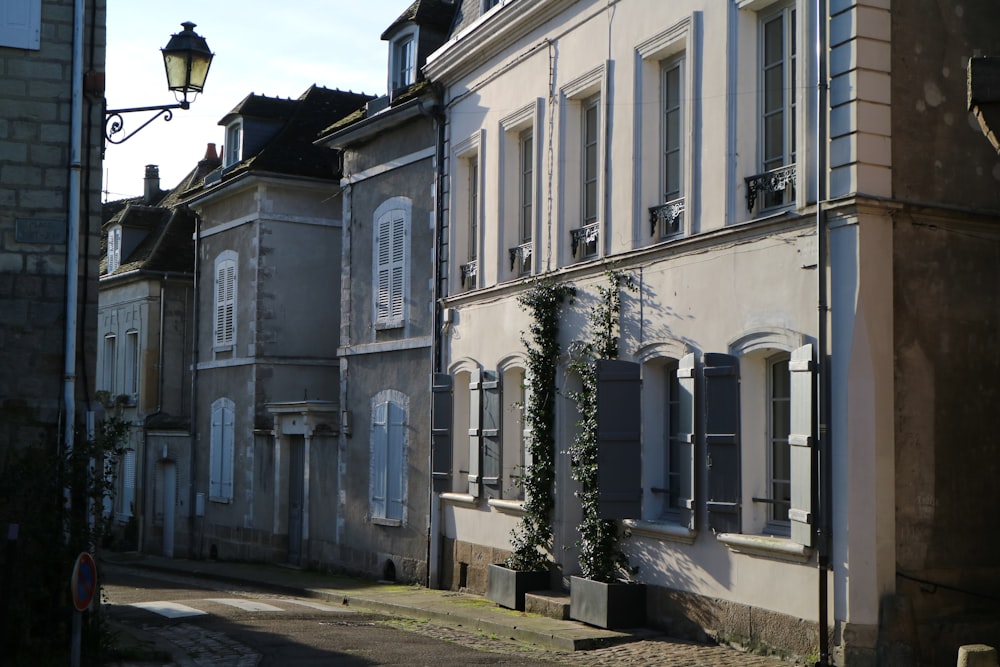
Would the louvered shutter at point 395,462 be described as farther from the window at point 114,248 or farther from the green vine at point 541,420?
the window at point 114,248

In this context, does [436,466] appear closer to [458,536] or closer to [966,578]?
[458,536]

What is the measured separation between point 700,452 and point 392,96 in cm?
1006

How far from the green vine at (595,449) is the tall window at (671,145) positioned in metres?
0.79

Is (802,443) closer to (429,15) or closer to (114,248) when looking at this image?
(429,15)

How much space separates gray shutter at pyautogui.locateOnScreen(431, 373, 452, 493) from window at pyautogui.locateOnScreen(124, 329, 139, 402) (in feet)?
49.5

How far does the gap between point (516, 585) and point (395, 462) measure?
16.3 ft

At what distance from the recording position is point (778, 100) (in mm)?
11727

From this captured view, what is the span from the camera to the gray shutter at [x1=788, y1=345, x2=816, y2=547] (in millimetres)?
10453

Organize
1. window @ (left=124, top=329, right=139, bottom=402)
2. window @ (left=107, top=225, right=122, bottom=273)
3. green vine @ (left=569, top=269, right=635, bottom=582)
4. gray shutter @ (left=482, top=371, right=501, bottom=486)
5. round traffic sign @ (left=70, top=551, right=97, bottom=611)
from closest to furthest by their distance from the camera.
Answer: round traffic sign @ (left=70, top=551, right=97, bottom=611), green vine @ (left=569, top=269, right=635, bottom=582), gray shutter @ (left=482, top=371, right=501, bottom=486), window @ (left=124, top=329, right=139, bottom=402), window @ (left=107, top=225, right=122, bottom=273)

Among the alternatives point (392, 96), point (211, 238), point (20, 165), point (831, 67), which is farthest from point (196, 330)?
point (831, 67)

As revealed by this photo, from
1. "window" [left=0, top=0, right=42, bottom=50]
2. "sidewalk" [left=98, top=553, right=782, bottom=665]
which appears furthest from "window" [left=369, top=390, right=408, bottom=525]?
"window" [left=0, top=0, right=42, bottom=50]

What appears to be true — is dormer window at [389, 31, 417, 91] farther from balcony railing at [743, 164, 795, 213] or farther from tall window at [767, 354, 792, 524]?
tall window at [767, 354, 792, 524]

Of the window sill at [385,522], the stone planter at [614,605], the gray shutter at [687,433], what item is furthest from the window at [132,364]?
the gray shutter at [687,433]

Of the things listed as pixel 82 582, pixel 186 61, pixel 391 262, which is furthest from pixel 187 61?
pixel 391 262
